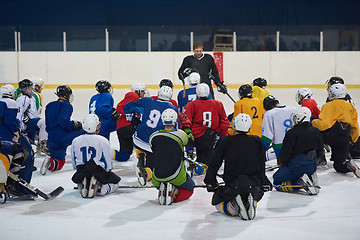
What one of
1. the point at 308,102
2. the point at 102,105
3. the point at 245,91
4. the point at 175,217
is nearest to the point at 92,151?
the point at 175,217

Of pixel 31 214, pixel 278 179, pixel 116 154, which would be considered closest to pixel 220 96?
pixel 116 154

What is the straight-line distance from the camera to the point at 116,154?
693cm

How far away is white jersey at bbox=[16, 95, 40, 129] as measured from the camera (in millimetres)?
6805

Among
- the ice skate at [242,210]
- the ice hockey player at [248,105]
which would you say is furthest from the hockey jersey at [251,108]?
the ice skate at [242,210]

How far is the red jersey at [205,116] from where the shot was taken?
6051mm

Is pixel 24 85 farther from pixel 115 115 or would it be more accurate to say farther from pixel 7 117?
pixel 115 115

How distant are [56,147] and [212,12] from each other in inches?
528

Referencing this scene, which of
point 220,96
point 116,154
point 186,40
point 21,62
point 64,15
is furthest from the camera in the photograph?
point 64,15

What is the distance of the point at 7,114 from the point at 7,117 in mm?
34

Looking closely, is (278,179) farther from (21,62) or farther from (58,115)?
(21,62)

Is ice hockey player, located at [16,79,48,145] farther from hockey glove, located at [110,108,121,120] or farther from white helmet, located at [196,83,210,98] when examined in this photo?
white helmet, located at [196,83,210,98]

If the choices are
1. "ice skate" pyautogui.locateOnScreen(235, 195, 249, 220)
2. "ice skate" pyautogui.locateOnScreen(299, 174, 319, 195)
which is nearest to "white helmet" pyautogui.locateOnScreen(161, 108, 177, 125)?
"ice skate" pyautogui.locateOnScreen(235, 195, 249, 220)

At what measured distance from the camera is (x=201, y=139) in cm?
611

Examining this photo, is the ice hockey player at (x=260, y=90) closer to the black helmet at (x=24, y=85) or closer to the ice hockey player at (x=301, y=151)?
the ice hockey player at (x=301, y=151)
